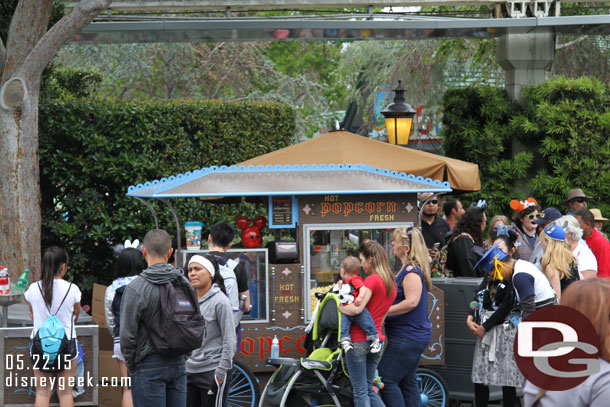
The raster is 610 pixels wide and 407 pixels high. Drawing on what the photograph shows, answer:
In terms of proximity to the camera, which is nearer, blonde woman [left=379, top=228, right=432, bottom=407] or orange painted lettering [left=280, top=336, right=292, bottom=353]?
blonde woman [left=379, top=228, right=432, bottom=407]

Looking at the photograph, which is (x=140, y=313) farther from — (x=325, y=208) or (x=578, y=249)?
(x=578, y=249)

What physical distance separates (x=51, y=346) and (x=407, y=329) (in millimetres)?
2983

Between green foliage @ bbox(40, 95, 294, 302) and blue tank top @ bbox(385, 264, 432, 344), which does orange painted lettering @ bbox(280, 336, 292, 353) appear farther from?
green foliage @ bbox(40, 95, 294, 302)

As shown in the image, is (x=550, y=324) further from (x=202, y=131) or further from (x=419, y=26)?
(x=419, y=26)

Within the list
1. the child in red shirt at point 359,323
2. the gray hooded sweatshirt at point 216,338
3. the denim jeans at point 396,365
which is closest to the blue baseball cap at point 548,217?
the denim jeans at point 396,365

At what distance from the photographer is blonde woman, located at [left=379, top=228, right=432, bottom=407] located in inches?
285

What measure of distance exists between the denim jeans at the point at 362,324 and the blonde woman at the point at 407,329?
382 mm

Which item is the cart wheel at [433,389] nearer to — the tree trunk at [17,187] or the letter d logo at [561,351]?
the tree trunk at [17,187]

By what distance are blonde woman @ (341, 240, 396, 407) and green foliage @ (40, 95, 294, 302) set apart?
18.2 ft

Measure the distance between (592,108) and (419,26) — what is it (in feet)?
10.5

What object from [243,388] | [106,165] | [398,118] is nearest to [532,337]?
[243,388]

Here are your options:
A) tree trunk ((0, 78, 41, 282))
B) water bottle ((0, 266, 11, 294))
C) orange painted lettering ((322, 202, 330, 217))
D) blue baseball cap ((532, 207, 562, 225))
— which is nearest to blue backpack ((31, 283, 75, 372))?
water bottle ((0, 266, 11, 294))

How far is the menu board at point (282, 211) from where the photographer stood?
847cm

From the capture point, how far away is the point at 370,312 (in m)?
7.11
